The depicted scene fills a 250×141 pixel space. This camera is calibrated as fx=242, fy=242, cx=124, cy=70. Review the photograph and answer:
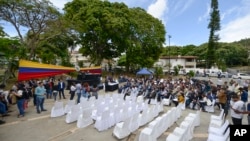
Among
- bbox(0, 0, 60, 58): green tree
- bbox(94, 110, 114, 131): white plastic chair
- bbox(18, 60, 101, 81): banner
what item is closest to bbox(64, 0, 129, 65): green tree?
bbox(0, 0, 60, 58): green tree

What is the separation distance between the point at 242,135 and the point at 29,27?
23467 millimetres

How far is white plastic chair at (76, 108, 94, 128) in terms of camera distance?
9.87 m

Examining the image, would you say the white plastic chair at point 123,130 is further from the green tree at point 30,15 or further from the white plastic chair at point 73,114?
the green tree at point 30,15

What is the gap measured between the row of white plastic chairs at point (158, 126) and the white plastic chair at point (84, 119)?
9.20 ft

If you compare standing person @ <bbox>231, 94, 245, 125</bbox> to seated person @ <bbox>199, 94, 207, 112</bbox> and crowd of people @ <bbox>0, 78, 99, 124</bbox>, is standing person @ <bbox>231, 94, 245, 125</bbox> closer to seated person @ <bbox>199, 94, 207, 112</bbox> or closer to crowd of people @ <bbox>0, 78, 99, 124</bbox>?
seated person @ <bbox>199, 94, 207, 112</bbox>

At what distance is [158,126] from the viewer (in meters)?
8.23

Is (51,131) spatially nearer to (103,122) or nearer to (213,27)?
(103,122)

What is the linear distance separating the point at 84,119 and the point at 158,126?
3314 millimetres

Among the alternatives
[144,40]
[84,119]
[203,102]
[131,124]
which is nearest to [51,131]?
[84,119]

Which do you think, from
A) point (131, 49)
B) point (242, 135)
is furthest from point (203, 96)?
point (131, 49)

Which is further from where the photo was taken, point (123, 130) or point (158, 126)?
point (123, 130)

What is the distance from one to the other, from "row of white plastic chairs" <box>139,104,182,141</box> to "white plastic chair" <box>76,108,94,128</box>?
280 cm

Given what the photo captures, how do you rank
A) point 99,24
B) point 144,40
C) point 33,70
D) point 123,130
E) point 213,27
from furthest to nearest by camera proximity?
point 213,27, point 144,40, point 99,24, point 33,70, point 123,130

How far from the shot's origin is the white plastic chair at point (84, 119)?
9867 millimetres
